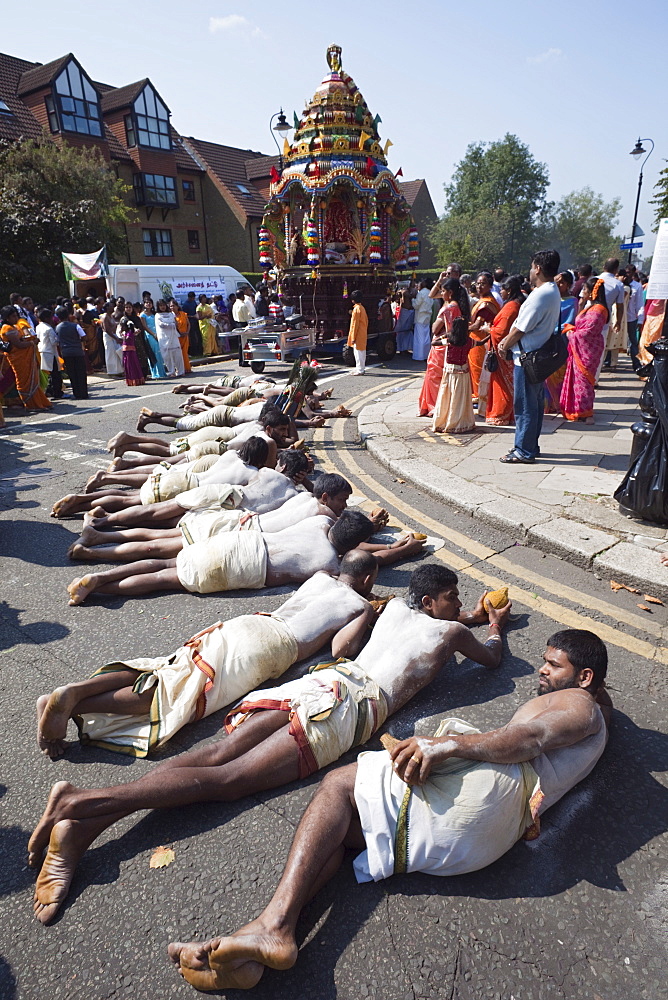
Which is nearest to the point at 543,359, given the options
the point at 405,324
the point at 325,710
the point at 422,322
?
the point at 325,710

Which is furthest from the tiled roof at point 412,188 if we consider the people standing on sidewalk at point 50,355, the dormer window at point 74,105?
the people standing on sidewalk at point 50,355

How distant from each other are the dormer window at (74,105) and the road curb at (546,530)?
2974cm

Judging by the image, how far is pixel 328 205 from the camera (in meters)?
16.2

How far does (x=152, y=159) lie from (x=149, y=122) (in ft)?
6.54

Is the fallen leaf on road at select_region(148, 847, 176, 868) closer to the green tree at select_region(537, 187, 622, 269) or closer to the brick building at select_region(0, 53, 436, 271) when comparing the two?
A: the brick building at select_region(0, 53, 436, 271)

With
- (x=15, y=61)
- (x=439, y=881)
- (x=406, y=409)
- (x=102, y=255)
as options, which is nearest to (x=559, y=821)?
(x=439, y=881)

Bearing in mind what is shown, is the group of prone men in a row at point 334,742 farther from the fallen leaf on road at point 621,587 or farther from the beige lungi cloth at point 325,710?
the fallen leaf on road at point 621,587

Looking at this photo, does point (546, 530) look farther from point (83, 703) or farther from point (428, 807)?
point (83, 703)

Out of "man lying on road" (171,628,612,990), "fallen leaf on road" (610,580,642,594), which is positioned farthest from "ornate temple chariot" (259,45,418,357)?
"man lying on road" (171,628,612,990)

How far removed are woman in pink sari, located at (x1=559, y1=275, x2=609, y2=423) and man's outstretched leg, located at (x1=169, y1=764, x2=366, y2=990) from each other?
22.8 ft

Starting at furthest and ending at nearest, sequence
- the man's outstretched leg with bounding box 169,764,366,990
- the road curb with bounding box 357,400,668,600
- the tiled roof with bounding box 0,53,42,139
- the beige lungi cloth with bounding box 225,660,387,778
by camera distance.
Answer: the tiled roof with bounding box 0,53,42,139 → the road curb with bounding box 357,400,668,600 → the beige lungi cloth with bounding box 225,660,387,778 → the man's outstretched leg with bounding box 169,764,366,990

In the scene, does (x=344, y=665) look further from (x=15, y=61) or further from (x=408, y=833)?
(x=15, y=61)

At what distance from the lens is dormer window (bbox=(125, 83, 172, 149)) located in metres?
30.1

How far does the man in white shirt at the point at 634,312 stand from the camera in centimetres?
1197
